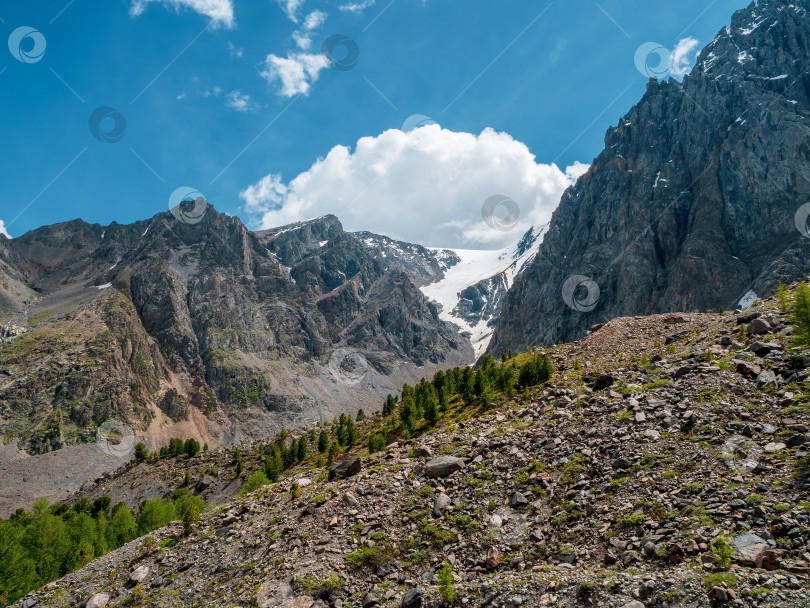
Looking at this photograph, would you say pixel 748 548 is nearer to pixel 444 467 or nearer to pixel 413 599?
pixel 413 599

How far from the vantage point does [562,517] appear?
617 inches

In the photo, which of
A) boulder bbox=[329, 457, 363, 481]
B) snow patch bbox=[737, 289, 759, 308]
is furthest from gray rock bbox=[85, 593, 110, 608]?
snow patch bbox=[737, 289, 759, 308]

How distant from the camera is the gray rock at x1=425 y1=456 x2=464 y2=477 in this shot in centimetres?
Answer: 2103

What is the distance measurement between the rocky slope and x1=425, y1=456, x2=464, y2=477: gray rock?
0.09 meters

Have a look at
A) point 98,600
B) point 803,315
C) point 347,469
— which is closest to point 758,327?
point 803,315

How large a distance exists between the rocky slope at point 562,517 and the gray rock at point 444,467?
94 mm

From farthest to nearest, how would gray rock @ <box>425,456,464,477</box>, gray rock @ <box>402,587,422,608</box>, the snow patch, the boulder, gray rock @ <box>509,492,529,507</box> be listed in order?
the snow patch
the boulder
gray rock @ <box>425,456,464,477</box>
gray rock @ <box>509,492,529,507</box>
gray rock @ <box>402,587,422,608</box>

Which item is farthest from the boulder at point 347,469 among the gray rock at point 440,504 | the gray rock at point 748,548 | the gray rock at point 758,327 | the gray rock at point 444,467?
the gray rock at point 758,327

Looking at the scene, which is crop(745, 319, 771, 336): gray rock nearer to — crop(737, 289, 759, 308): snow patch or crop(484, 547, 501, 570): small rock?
crop(484, 547, 501, 570): small rock

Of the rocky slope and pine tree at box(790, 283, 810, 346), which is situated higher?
pine tree at box(790, 283, 810, 346)

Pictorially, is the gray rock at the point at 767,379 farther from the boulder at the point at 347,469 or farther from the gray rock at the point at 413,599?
the boulder at the point at 347,469

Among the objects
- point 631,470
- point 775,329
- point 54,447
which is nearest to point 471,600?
point 631,470

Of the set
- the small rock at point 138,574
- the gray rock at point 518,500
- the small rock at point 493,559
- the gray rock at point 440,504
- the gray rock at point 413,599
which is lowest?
the gray rock at point 413,599

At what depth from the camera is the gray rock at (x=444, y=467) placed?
69.0ft
